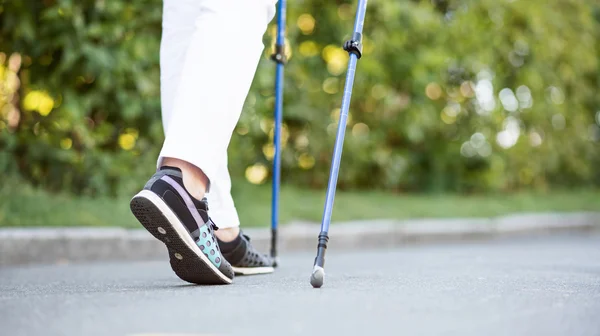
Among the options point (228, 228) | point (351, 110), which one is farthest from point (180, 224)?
point (351, 110)

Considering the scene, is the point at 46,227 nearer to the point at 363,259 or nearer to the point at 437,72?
the point at 363,259

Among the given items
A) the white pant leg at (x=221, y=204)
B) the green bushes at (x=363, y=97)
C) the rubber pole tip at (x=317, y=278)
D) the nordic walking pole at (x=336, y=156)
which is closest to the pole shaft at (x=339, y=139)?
the nordic walking pole at (x=336, y=156)

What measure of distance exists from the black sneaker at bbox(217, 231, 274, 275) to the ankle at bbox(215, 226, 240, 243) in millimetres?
12

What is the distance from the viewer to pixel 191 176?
219 centimetres

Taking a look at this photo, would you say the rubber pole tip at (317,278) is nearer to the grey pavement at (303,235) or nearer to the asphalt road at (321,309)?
the asphalt road at (321,309)

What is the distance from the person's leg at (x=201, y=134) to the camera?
2.12 m

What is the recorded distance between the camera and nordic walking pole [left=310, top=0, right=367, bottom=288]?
2.08 metres

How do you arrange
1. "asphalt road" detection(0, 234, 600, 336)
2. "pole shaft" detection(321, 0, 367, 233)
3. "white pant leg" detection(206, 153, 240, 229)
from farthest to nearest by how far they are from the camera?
"white pant leg" detection(206, 153, 240, 229) → "pole shaft" detection(321, 0, 367, 233) → "asphalt road" detection(0, 234, 600, 336)

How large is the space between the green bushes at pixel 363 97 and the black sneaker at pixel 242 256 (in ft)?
9.98

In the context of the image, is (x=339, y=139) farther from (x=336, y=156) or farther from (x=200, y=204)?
(x=200, y=204)

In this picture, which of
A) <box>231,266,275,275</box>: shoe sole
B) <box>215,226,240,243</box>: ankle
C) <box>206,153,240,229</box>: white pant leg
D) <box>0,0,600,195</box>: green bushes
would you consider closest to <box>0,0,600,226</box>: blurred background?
<box>0,0,600,195</box>: green bushes

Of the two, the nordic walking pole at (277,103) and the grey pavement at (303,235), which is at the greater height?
the nordic walking pole at (277,103)

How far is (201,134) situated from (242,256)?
767mm

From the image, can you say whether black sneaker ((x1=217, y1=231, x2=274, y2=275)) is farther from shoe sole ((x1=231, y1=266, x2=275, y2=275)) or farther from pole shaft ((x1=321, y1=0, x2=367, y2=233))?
pole shaft ((x1=321, y1=0, x2=367, y2=233))
